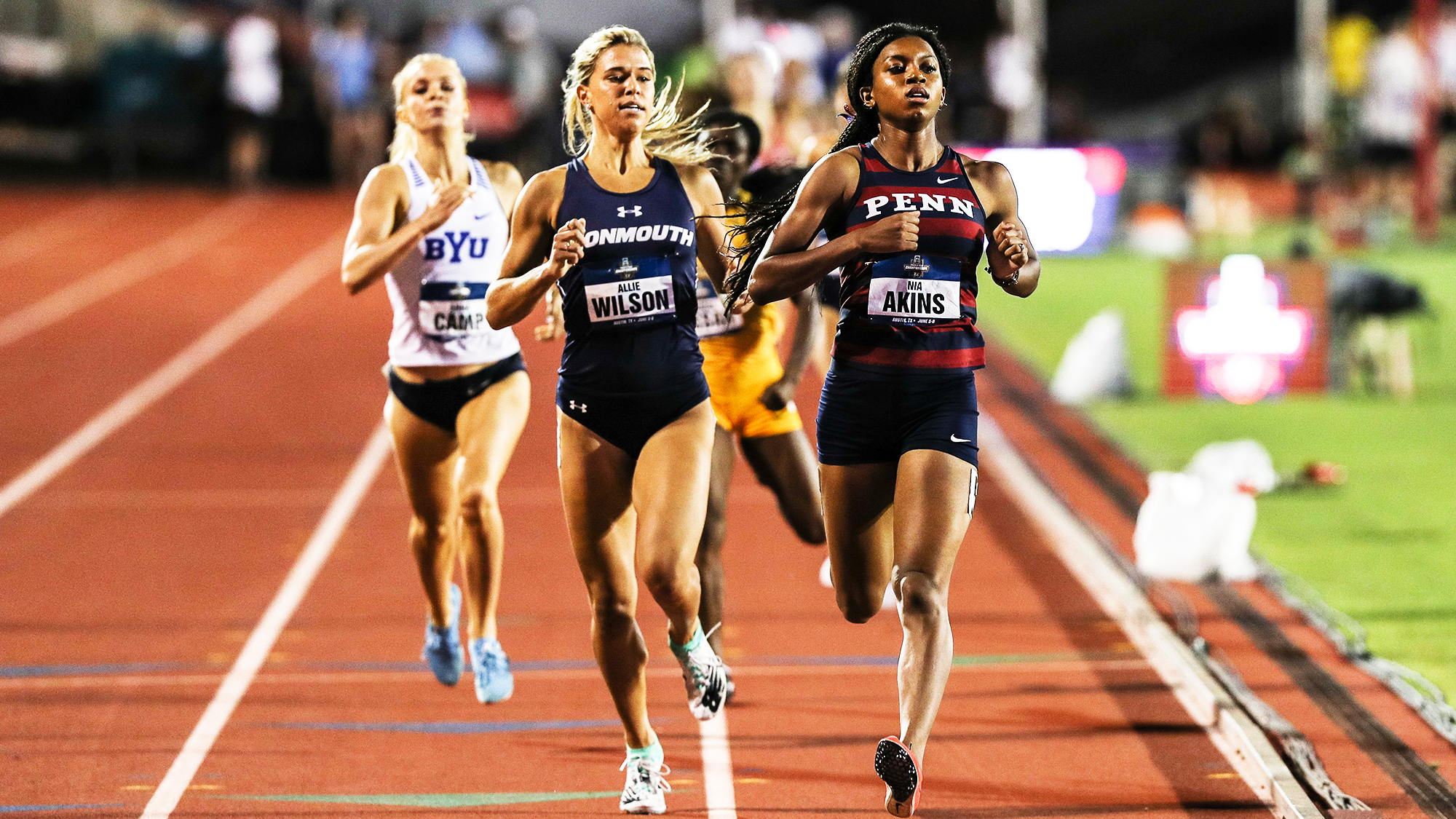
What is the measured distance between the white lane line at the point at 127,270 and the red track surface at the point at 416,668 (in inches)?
155

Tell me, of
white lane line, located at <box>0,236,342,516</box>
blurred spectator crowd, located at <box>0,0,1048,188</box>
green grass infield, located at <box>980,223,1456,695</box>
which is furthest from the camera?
blurred spectator crowd, located at <box>0,0,1048,188</box>

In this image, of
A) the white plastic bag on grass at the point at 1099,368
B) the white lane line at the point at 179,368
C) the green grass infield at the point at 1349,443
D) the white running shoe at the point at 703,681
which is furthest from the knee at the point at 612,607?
the white plastic bag on grass at the point at 1099,368

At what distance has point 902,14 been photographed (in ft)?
110

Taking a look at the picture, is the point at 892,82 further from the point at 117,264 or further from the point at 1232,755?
the point at 117,264

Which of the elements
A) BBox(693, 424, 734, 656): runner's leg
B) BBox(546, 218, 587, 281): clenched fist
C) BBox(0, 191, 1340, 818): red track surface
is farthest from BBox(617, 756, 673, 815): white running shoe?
BBox(546, 218, 587, 281): clenched fist

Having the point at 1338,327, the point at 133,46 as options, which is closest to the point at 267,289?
the point at 133,46

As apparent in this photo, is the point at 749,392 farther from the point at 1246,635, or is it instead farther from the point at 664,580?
the point at 1246,635

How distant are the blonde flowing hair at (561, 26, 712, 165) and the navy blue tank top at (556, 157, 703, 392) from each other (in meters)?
0.23

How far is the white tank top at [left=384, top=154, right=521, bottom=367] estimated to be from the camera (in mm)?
6316

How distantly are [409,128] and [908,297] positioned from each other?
7.21ft

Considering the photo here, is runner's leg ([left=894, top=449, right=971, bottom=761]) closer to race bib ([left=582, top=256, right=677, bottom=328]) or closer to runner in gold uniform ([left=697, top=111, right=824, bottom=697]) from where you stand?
race bib ([left=582, top=256, right=677, bottom=328])

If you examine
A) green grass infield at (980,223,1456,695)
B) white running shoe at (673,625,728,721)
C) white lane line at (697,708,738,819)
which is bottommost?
green grass infield at (980,223,1456,695)

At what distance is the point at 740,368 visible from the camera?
21.9ft

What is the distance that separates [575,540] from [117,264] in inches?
625
